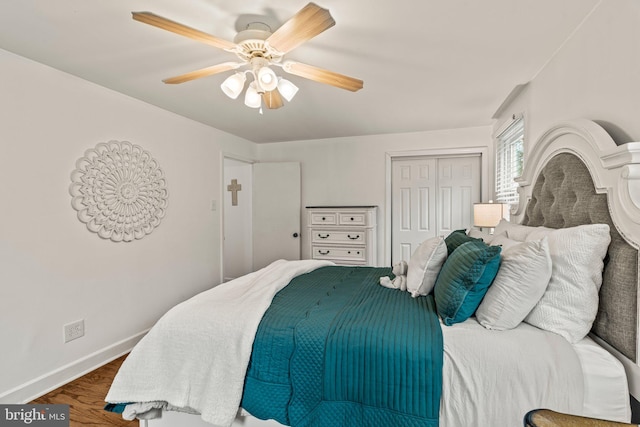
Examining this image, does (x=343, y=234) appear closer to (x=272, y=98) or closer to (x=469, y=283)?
(x=272, y=98)

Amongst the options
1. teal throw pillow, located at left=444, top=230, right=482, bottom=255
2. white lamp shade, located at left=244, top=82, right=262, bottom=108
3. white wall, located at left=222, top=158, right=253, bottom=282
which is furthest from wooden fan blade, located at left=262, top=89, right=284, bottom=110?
white wall, located at left=222, top=158, right=253, bottom=282

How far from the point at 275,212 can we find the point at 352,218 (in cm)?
122

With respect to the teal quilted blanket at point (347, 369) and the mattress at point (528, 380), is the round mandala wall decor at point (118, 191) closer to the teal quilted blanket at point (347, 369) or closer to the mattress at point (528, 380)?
the teal quilted blanket at point (347, 369)

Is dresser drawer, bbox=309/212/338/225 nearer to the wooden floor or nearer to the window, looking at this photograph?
the window

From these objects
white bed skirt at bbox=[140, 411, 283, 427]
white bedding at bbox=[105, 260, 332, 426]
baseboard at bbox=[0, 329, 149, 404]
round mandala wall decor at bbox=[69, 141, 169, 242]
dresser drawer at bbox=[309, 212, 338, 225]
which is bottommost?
baseboard at bbox=[0, 329, 149, 404]

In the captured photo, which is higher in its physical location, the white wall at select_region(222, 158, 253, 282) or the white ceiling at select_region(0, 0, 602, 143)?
the white ceiling at select_region(0, 0, 602, 143)

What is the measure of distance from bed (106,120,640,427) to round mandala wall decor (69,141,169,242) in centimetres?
140

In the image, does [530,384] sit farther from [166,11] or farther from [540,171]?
[166,11]

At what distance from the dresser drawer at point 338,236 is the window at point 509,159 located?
1.64 m

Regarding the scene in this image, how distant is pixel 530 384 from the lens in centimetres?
120

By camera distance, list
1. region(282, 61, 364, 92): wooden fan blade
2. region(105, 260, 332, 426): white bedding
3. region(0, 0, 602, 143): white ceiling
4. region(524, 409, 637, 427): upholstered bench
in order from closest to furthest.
Result: region(524, 409, 637, 427): upholstered bench, region(105, 260, 332, 426): white bedding, region(0, 0, 602, 143): white ceiling, region(282, 61, 364, 92): wooden fan blade

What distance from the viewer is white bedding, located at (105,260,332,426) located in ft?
4.68

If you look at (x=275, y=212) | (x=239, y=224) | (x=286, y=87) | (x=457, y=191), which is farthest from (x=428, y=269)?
(x=239, y=224)

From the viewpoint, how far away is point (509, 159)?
326 centimetres
